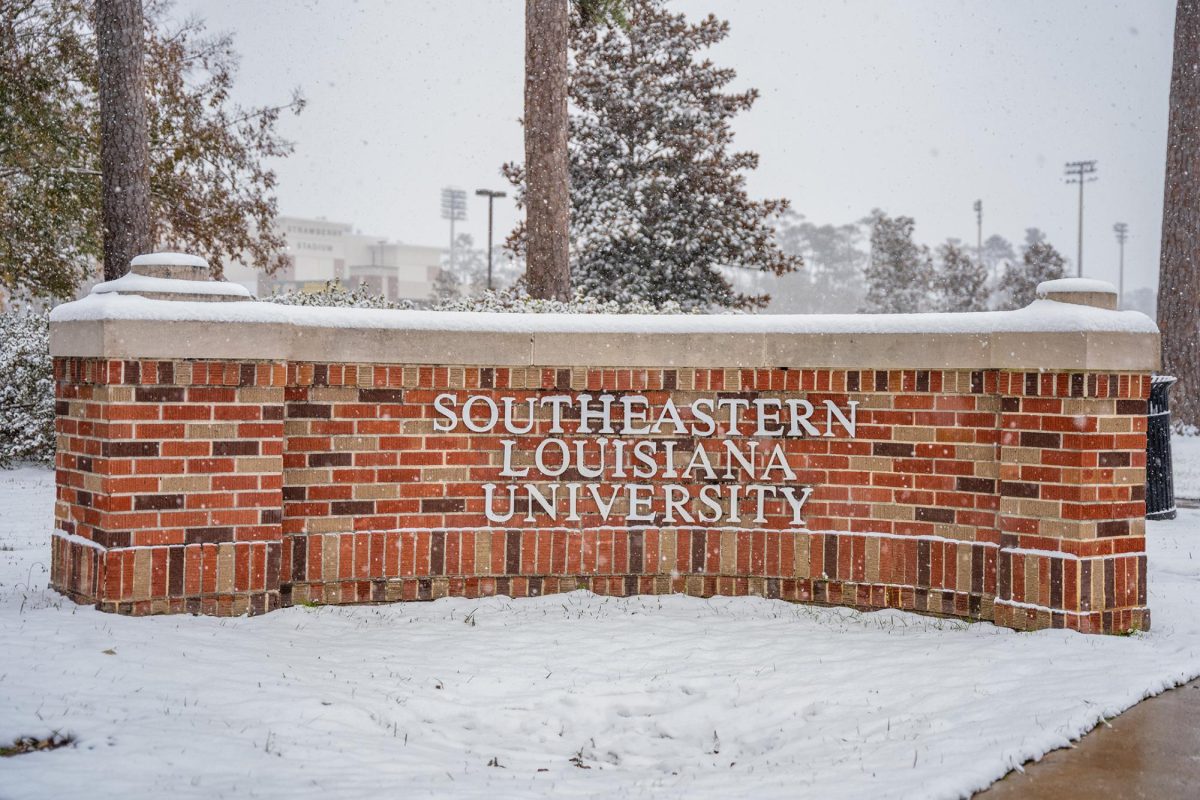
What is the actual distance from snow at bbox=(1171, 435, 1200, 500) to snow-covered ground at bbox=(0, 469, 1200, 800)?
7175mm

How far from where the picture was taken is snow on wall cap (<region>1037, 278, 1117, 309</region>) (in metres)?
5.32

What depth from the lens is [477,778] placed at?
11.7 ft

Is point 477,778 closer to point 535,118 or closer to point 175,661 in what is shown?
point 175,661

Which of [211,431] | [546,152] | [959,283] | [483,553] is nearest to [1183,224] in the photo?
[546,152]

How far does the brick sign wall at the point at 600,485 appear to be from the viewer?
16.9 ft

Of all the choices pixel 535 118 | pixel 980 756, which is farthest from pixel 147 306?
pixel 535 118

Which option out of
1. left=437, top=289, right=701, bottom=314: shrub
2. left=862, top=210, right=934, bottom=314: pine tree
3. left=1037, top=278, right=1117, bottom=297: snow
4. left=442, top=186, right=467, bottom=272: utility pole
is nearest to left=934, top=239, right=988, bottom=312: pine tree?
left=862, top=210, right=934, bottom=314: pine tree

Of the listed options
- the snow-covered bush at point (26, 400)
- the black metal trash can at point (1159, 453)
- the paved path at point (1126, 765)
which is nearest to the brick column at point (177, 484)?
the paved path at point (1126, 765)

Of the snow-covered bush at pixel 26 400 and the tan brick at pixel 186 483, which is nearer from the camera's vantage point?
the tan brick at pixel 186 483

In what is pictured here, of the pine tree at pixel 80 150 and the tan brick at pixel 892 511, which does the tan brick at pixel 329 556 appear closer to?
the tan brick at pixel 892 511

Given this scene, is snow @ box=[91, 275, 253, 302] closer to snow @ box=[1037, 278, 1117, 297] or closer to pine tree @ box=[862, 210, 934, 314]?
snow @ box=[1037, 278, 1117, 297]

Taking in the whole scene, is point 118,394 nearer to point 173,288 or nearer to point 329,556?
point 173,288

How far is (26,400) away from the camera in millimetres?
13195

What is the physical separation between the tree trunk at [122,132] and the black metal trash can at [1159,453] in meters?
10.4
